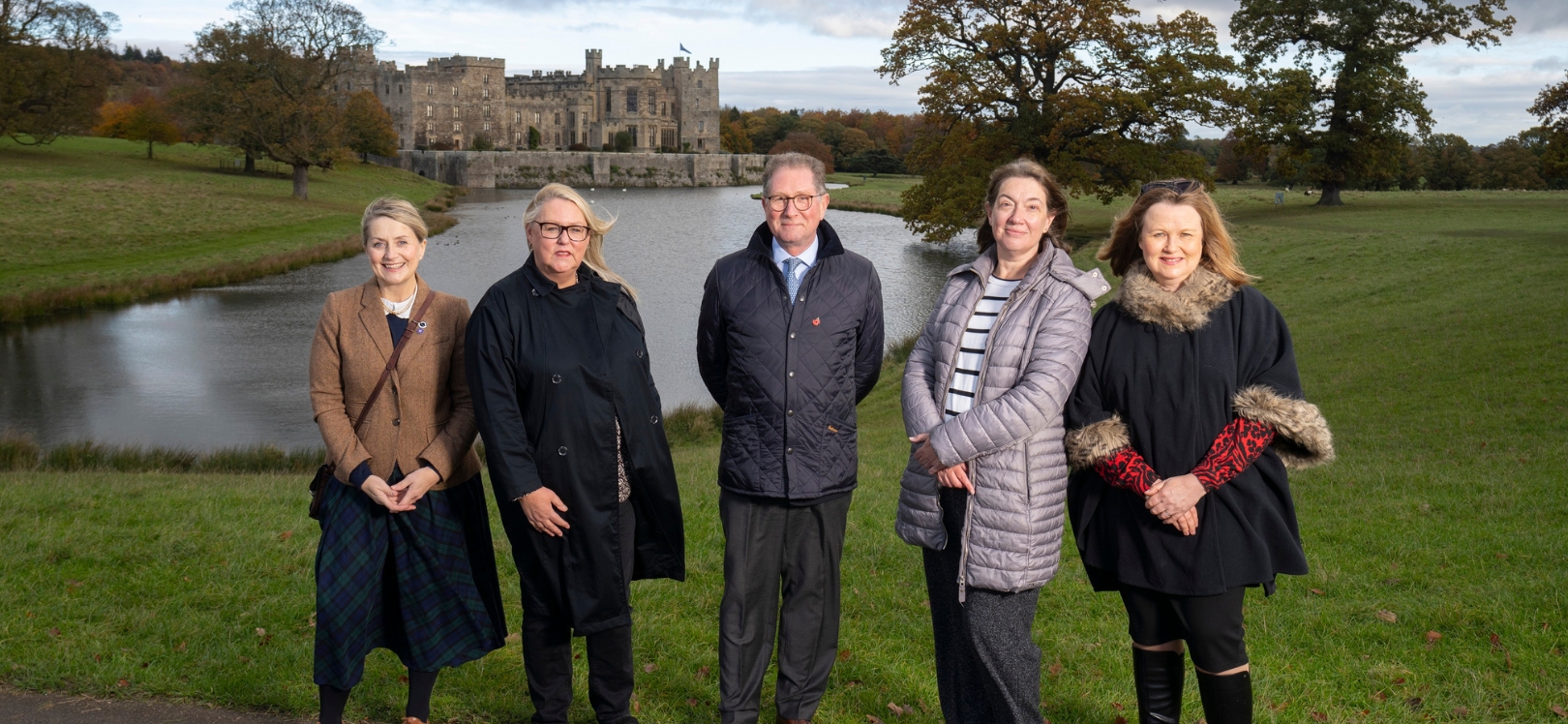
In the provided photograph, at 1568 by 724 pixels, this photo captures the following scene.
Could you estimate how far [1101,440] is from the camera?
292cm

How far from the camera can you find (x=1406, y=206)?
88.4 ft

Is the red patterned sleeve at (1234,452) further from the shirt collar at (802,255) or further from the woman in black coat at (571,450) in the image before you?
the woman in black coat at (571,450)

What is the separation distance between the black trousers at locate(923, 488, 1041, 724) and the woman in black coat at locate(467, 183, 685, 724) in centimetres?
95

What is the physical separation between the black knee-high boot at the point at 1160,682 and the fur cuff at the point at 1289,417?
0.72 m

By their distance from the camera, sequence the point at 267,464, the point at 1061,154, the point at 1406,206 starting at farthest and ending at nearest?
the point at 1406,206 → the point at 1061,154 → the point at 267,464

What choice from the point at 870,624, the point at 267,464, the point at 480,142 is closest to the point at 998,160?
the point at 267,464

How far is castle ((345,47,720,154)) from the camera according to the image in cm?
7369

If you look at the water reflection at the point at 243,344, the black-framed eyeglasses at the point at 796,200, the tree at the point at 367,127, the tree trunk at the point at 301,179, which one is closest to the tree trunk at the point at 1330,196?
the water reflection at the point at 243,344

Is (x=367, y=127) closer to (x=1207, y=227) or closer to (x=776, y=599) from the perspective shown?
(x=776, y=599)

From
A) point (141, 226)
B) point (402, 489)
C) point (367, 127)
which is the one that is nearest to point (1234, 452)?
point (402, 489)

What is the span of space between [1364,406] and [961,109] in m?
15.8

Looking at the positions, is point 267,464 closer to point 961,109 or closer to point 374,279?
point 374,279

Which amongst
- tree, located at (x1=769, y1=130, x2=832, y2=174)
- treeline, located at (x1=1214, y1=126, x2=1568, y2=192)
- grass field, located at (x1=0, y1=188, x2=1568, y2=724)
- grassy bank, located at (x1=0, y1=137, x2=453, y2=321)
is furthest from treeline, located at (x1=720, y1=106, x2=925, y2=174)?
grass field, located at (x1=0, y1=188, x2=1568, y2=724)

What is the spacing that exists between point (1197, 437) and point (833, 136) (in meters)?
86.1
